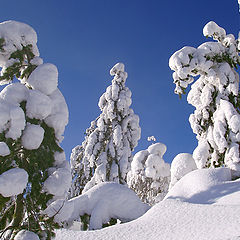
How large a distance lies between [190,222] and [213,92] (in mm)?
6705

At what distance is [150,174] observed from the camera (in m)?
15.7

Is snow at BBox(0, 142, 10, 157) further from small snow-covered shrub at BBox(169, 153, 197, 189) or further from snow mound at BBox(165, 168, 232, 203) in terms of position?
small snow-covered shrub at BBox(169, 153, 197, 189)

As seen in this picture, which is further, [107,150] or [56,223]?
[107,150]

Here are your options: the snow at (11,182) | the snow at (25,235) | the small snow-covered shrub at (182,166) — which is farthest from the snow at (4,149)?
the small snow-covered shrub at (182,166)

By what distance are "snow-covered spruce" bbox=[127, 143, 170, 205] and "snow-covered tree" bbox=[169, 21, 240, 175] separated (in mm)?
5362

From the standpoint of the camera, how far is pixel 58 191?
15.0 ft

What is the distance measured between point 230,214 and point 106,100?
54.0ft

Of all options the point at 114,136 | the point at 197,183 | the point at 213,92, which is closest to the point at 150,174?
the point at 114,136

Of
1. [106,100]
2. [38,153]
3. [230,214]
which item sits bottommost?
[230,214]

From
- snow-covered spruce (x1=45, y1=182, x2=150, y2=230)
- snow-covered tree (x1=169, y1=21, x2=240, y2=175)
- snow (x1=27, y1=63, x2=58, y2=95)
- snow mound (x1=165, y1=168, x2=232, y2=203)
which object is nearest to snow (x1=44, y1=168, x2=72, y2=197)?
snow (x1=27, y1=63, x2=58, y2=95)

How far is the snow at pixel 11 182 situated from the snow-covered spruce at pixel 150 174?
12382mm

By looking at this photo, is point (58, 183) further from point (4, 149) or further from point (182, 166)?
point (182, 166)

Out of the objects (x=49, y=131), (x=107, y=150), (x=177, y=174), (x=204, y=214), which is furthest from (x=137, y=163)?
(x=49, y=131)

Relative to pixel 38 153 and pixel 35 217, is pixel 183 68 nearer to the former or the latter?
pixel 38 153
